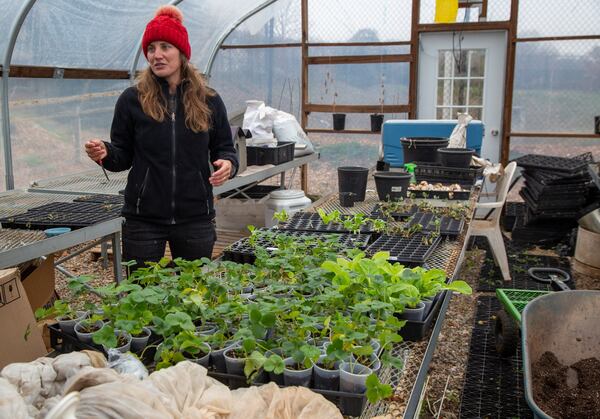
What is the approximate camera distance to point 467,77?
711 centimetres

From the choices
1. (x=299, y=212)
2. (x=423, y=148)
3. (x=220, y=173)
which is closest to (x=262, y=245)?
(x=220, y=173)

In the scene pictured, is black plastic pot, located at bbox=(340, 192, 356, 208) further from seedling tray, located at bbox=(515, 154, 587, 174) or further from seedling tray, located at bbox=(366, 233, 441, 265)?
seedling tray, located at bbox=(515, 154, 587, 174)

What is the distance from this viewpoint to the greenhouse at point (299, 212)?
1462 mm

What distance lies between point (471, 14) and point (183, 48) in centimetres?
533

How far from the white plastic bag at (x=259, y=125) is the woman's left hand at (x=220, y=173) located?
9.35ft

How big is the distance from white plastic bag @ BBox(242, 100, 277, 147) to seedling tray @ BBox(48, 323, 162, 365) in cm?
399

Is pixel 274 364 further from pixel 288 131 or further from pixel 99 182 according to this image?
pixel 288 131

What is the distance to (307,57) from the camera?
7.60 meters

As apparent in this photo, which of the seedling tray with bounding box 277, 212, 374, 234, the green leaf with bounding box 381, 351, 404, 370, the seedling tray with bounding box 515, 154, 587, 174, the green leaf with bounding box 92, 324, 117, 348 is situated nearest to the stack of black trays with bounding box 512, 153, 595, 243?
the seedling tray with bounding box 515, 154, 587, 174

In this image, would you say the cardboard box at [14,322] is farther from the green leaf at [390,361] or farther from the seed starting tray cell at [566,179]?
the seed starting tray cell at [566,179]

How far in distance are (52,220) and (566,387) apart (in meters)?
2.56

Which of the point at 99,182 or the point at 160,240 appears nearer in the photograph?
the point at 160,240

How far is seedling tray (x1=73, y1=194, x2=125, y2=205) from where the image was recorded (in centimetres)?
381

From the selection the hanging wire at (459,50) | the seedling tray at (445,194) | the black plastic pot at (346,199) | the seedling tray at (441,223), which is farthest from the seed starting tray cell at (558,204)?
the seedling tray at (441,223)
